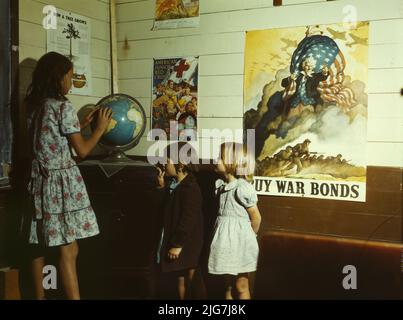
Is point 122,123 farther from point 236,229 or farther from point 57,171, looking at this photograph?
point 236,229

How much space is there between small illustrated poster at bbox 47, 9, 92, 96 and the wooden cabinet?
89cm

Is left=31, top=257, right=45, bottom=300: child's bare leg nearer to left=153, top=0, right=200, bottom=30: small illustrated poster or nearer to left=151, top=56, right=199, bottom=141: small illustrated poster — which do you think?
left=151, top=56, right=199, bottom=141: small illustrated poster

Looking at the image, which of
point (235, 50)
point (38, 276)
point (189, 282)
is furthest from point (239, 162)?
point (38, 276)

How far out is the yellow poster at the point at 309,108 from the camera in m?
3.29

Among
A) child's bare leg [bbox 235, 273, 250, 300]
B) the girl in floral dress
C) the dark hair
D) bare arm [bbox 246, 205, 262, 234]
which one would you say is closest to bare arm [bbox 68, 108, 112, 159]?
the girl in floral dress

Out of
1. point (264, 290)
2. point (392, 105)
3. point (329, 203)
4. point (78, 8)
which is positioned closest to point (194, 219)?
point (264, 290)

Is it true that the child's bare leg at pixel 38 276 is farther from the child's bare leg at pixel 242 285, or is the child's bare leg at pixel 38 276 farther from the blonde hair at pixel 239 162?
the blonde hair at pixel 239 162

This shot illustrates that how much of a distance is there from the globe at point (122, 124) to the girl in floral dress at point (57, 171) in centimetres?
38

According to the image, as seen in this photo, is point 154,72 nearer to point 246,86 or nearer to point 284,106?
point 246,86

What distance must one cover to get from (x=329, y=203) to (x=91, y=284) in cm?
189

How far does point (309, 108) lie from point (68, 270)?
2.05m

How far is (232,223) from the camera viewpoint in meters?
3.47

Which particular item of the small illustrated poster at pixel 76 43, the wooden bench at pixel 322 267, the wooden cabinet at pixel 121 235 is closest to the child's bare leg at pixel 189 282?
the wooden cabinet at pixel 121 235

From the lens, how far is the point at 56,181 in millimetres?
3072
